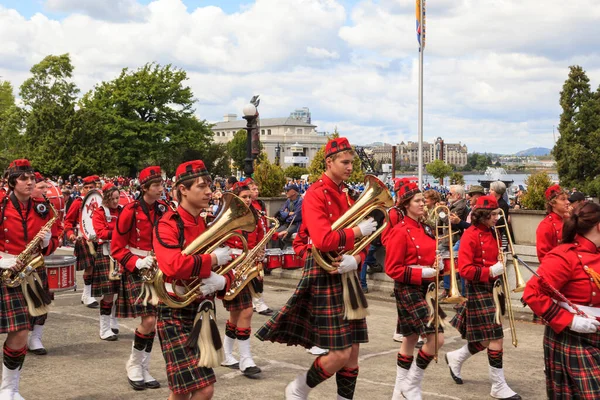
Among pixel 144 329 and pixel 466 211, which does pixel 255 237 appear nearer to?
pixel 144 329

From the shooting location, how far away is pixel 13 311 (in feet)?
21.3

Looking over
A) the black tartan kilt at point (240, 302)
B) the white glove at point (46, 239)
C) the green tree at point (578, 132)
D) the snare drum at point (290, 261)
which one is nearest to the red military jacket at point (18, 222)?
the white glove at point (46, 239)

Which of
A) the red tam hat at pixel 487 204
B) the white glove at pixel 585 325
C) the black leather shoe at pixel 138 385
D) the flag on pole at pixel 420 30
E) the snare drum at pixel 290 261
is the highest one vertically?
the flag on pole at pixel 420 30

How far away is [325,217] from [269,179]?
12.3 meters

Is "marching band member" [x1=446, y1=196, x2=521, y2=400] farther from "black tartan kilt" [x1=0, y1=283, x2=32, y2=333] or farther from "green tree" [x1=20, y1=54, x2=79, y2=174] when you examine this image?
"green tree" [x1=20, y1=54, x2=79, y2=174]

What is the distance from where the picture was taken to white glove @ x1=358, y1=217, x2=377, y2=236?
541cm

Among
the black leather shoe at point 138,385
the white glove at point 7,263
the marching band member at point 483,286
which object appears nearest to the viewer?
the white glove at point 7,263

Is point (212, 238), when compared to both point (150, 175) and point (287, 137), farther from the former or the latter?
point (287, 137)

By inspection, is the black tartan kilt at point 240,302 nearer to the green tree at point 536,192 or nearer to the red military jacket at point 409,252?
the red military jacket at point 409,252

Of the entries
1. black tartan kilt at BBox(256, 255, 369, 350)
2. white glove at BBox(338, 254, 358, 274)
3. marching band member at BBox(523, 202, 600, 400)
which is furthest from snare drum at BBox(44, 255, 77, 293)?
marching band member at BBox(523, 202, 600, 400)

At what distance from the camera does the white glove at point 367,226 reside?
5410mm

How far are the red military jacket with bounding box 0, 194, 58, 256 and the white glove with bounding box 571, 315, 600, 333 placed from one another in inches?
199

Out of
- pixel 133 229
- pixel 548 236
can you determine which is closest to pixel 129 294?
pixel 133 229

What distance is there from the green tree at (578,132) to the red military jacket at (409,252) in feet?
164
